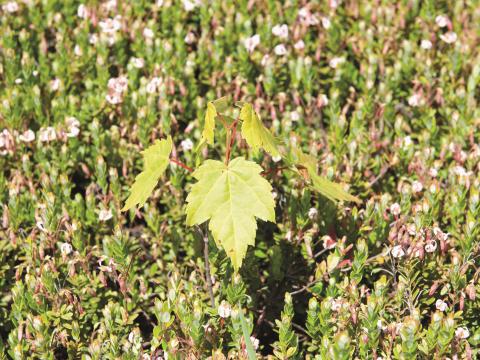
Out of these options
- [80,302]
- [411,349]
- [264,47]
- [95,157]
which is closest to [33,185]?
[95,157]

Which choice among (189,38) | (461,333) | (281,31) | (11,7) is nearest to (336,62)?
(281,31)

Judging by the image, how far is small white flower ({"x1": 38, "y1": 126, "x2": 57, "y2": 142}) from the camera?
4.15 metres

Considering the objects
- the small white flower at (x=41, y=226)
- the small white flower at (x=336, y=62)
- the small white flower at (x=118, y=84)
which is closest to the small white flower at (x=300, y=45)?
the small white flower at (x=336, y=62)

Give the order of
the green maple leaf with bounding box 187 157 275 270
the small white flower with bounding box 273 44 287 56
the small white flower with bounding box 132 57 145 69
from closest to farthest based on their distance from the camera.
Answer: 1. the green maple leaf with bounding box 187 157 275 270
2. the small white flower with bounding box 132 57 145 69
3. the small white flower with bounding box 273 44 287 56

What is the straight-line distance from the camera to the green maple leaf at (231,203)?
10.1 ft

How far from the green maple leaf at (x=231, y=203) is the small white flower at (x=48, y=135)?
130cm

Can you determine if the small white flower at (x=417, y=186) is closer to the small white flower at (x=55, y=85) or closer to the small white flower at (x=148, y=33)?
the small white flower at (x=148, y=33)

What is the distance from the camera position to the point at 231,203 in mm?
3152

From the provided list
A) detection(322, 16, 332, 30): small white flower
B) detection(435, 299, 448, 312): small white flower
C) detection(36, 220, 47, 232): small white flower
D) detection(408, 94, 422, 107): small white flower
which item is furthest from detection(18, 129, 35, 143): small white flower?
detection(435, 299, 448, 312): small white flower

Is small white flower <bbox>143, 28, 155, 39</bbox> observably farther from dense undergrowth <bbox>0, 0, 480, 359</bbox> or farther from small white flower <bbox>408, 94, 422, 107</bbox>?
small white flower <bbox>408, 94, 422, 107</bbox>

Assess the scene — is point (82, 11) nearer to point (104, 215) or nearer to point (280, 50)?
point (280, 50)

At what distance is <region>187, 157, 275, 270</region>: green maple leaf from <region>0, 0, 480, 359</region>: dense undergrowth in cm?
33

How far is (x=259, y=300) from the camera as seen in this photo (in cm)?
383

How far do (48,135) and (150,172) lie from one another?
43.8 inches
